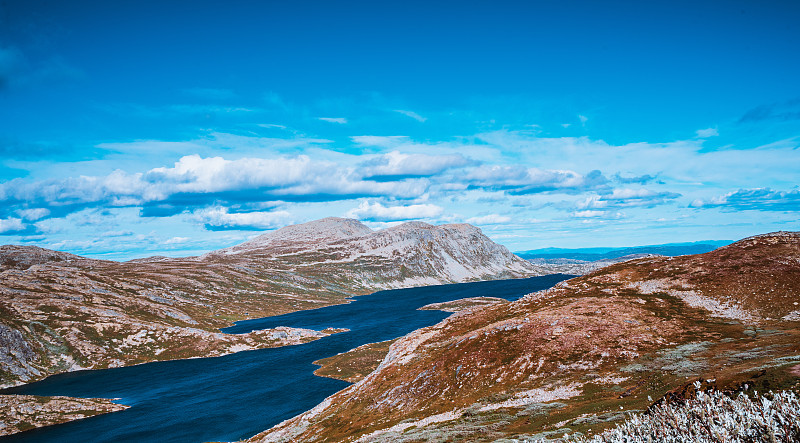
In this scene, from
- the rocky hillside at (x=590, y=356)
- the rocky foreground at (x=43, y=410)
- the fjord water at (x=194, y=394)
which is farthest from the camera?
the rocky foreground at (x=43, y=410)

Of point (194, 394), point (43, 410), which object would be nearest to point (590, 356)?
point (194, 394)

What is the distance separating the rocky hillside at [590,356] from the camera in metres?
50.1

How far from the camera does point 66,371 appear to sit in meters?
186

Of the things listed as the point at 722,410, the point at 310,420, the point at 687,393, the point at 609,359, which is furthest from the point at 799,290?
the point at 310,420

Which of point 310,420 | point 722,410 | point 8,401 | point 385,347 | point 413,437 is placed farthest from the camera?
point 385,347

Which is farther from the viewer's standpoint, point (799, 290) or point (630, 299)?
point (630, 299)

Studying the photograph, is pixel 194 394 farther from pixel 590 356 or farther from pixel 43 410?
pixel 590 356

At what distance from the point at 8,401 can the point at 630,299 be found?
181 metres

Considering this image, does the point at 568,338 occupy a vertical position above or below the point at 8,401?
above

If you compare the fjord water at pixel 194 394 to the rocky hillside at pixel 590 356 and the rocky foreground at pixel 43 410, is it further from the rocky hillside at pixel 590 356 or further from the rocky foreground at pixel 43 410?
the rocky hillside at pixel 590 356

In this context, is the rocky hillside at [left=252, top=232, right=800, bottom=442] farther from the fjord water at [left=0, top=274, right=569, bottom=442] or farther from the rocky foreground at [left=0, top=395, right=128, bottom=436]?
the rocky foreground at [left=0, top=395, right=128, bottom=436]

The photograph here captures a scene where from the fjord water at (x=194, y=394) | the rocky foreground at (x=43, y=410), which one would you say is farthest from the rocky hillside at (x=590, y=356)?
the rocky foreground at (x=43, y=410)

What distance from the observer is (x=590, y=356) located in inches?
2790

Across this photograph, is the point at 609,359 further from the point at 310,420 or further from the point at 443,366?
the point at 310,420
